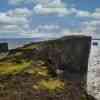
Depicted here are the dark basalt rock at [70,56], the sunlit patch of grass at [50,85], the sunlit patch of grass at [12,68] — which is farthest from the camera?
the dark basalt rock at [70,56]

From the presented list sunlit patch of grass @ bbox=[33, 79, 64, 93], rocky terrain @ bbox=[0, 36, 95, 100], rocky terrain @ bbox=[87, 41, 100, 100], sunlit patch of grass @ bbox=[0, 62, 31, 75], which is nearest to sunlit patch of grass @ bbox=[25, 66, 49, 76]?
rocky terrain @ bbox=[0, 36, 95, 100]

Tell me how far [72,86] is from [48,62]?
1.52m

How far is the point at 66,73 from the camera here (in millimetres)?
10406

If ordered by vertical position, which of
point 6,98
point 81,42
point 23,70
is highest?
point 81,42

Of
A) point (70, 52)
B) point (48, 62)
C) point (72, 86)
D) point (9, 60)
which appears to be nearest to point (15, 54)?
point (9, 60)

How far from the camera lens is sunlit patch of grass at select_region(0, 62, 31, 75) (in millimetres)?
9514

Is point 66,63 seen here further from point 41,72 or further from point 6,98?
point 6,98

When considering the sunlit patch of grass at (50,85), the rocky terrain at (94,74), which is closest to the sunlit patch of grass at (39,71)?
the sunlit patch of grass at (50,85)

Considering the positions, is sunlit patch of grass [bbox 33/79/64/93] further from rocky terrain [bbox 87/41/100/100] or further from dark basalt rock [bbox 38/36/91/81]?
rocky terrain [bbox 87/41/100/100]

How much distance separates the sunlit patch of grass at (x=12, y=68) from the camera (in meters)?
9.51

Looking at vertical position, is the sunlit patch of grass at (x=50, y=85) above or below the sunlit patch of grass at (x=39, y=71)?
below

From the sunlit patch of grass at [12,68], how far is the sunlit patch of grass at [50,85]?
90cm

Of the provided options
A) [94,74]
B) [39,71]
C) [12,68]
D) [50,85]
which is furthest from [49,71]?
[94,74]

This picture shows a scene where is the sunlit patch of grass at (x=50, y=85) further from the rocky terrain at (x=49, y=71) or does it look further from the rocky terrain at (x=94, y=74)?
the rocky terrain at (x=94, y=74)
